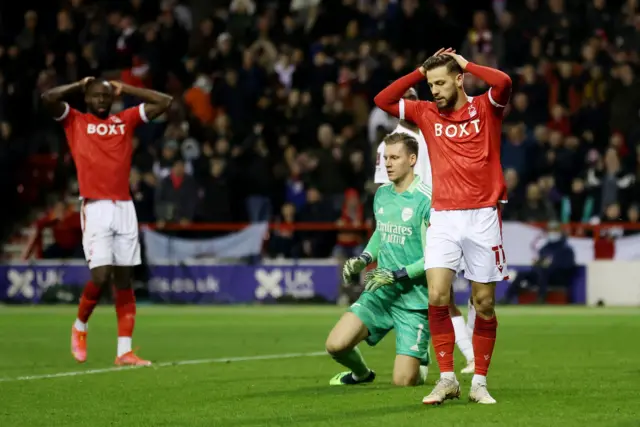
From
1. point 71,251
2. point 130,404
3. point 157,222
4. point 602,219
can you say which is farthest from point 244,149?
point 130,404

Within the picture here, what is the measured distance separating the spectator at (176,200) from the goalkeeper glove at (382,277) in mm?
13825

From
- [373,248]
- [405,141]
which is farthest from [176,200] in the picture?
[405,141]

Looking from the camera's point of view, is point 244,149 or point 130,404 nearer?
point 130,404

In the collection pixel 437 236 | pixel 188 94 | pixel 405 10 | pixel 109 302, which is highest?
pixel 405 10

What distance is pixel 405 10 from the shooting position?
26203mm

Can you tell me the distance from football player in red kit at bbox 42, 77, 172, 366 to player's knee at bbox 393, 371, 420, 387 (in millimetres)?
3407

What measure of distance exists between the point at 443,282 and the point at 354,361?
1727mm

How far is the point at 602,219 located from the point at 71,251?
947cm

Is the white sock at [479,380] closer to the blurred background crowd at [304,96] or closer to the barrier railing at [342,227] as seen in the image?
the barrier railing at [342,227]

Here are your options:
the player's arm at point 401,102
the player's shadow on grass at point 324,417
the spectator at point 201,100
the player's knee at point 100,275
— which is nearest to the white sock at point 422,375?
the player's shadow on grass at point 324,417

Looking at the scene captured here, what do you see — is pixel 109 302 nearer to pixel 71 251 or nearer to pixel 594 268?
pixel 71 251

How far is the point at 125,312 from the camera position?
13.0 meters

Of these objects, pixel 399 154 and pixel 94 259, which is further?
pixel 94 259

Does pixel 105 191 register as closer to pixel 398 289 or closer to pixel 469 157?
pixel 398 289
